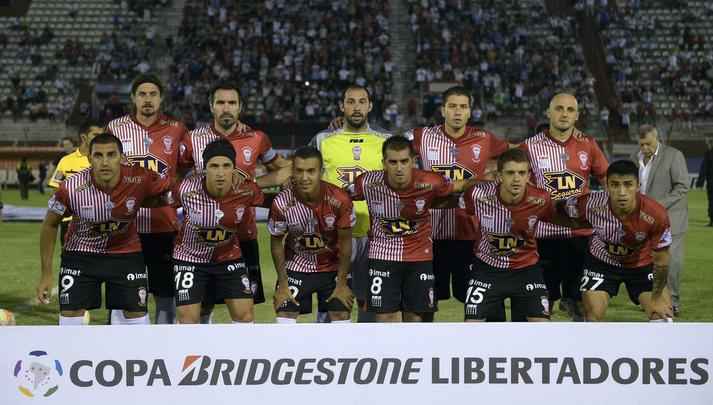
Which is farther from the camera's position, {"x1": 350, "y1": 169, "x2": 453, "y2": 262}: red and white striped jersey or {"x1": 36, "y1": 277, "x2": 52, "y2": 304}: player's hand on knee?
{"x1": 350, "y1": 169, "x2": 453, "y2": 262}: red and white striped jersey

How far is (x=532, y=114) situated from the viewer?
105 ft

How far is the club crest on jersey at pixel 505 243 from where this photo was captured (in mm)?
6727

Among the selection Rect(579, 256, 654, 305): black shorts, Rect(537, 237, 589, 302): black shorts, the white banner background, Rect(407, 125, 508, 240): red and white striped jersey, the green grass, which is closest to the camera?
the white banner background

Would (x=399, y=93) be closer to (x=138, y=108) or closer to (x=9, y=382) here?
(x=138, y=108)

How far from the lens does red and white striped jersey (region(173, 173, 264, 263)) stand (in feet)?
21.9

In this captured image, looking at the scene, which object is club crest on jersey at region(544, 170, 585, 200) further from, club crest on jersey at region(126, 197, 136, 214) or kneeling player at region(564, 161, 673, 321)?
club crest on jersey at region(126, 197, 136, 214)

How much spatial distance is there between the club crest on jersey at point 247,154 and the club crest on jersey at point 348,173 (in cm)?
67

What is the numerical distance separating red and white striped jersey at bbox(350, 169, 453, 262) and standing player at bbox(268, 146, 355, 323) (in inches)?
8.3

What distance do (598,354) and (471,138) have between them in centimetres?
297

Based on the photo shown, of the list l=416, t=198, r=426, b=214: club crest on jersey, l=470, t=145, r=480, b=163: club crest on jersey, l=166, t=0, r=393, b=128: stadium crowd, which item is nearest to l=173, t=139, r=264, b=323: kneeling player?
l=416, t=198, r=426, b=214: club crest on jersey

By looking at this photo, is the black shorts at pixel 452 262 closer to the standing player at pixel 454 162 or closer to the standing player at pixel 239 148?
the standing player at pixel 454 162

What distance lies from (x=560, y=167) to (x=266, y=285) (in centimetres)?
507

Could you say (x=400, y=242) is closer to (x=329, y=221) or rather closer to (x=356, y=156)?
(x=329, y=221)

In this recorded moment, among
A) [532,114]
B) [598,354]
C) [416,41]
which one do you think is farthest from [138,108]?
[416,41]
